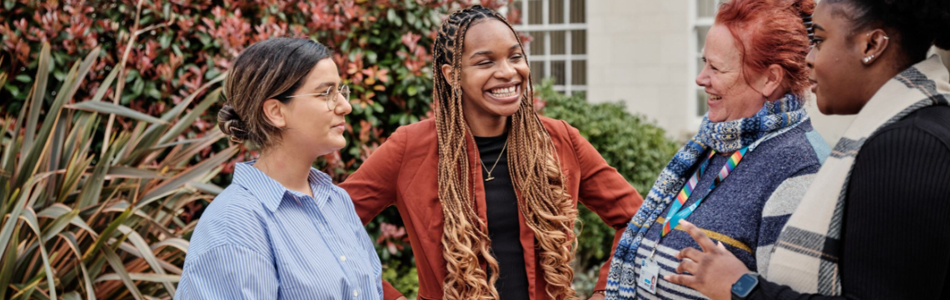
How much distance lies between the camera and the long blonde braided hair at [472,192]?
256 centimetres

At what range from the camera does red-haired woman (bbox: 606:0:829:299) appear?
1981 mm

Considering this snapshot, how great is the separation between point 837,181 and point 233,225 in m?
1.34

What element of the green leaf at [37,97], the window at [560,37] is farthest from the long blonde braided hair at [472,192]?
the window at [560,37]

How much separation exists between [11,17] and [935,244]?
4744mm

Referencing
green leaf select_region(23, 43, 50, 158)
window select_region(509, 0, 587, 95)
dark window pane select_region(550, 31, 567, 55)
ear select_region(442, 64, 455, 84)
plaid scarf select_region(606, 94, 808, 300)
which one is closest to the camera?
plaid scarf select_region(606, 94, 808, 300)

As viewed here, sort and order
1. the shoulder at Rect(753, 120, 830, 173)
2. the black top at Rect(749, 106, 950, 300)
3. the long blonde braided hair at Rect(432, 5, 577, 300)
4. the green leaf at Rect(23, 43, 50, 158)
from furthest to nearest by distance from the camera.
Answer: the green leaf at Rect(23, 43, 50, 158) → the long blonde braided hair at Rect(432, 5, 577, 300) → the shoulder at Rect(753, 120, 830, 173) → the black top at Rect(749, 106, 950, 300)

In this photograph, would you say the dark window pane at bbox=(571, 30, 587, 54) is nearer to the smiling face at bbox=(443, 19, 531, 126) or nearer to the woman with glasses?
the smiling face at bbox=(443, 19, 531, 126)

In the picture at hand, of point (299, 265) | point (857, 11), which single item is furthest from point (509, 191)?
point (857, 11)

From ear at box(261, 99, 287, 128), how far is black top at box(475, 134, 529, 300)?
0.81 meters

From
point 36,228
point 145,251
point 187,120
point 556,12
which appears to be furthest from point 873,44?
point 556,12

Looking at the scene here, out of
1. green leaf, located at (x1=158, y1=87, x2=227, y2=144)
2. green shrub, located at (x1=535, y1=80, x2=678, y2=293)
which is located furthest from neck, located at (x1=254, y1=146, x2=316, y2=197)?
green shrub, located at (x1=535, y1=80, x2=678, y2=293)

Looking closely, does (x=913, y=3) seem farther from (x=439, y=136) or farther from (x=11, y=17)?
(x=11, y=17)

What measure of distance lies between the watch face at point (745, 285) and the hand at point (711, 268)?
0.02 metres

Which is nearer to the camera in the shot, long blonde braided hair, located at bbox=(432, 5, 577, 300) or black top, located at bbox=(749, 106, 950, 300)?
→ black top, located at bbox=(749, 106, 950, 300)
